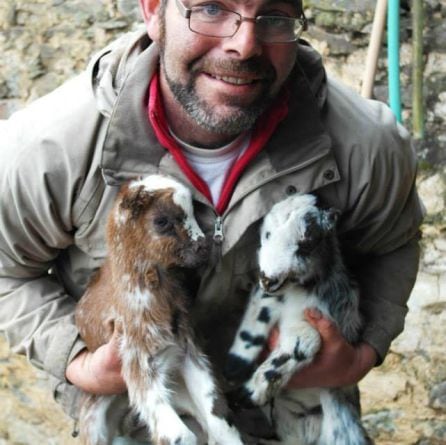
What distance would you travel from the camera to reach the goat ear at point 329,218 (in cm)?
310

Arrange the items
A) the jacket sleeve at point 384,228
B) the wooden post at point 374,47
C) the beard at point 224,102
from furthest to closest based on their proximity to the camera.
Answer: the wooden post at point 374,47 → the jacket sleeve at point 384,228 → the beard at point 224,102

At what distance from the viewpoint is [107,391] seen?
3.27 metres

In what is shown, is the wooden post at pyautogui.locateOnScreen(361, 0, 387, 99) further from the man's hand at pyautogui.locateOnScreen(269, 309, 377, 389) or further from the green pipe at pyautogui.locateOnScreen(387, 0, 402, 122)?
the man's hand at pyautogui.locateOnScreen(269, 309, 377, 389)

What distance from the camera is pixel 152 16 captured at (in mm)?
3096

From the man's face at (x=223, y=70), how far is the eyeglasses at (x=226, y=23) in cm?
1

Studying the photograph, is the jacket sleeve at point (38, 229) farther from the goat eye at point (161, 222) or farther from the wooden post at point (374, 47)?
the wooden post at point (374, 47)

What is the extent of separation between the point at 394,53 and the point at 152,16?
6.29 feet

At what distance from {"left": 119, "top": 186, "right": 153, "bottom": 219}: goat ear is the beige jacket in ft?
0.17

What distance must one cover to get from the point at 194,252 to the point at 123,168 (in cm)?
33

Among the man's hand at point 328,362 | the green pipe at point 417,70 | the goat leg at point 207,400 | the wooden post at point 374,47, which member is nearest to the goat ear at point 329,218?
the man's hand at point 328,362

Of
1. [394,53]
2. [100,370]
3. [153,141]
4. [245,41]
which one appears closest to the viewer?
[245,41]

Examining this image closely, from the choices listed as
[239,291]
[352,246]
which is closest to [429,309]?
[352,246]

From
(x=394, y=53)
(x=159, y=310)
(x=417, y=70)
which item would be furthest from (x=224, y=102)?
(x=417, y=70)

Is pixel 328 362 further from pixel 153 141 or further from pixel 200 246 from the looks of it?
pixel 153 141
